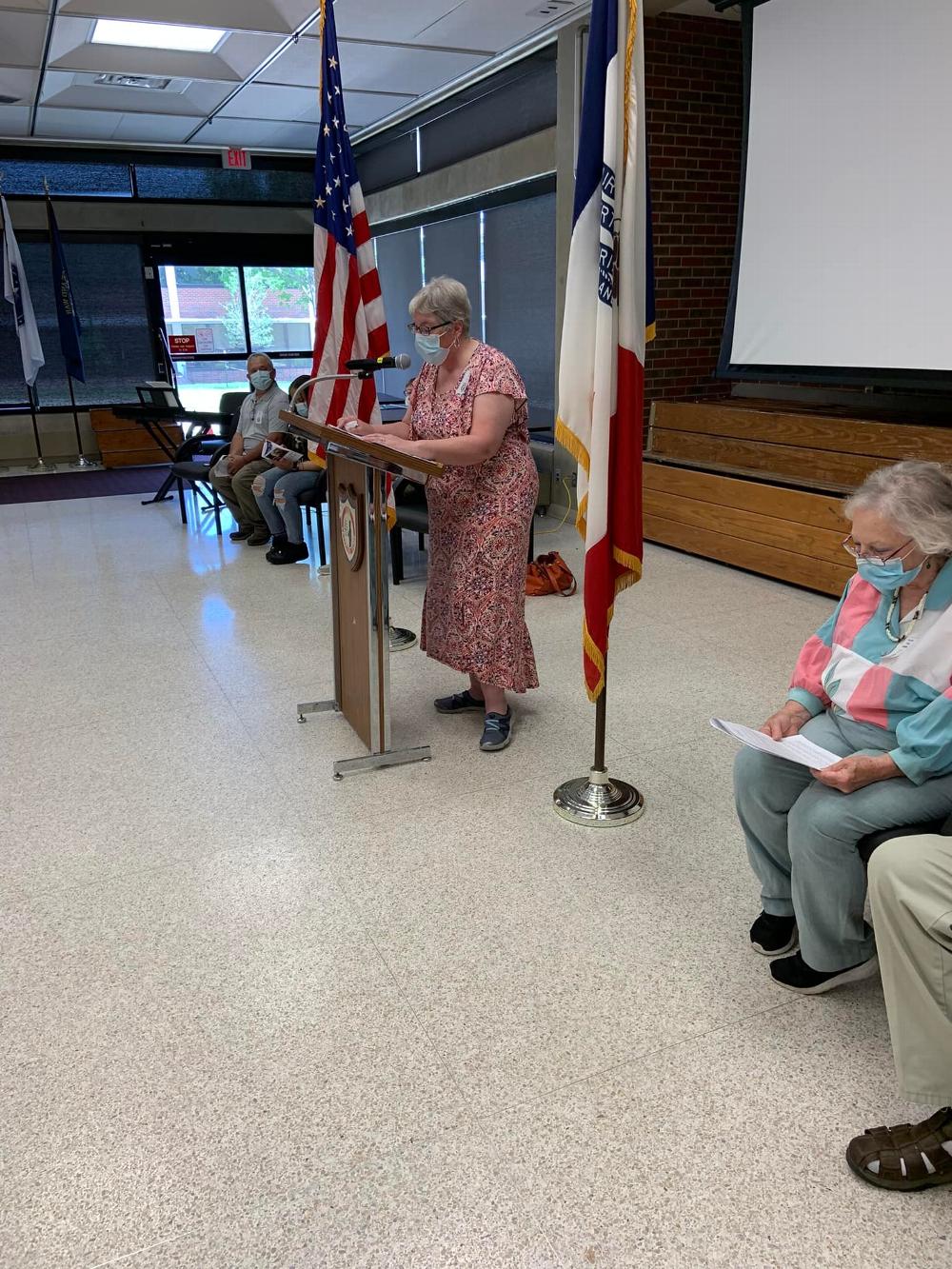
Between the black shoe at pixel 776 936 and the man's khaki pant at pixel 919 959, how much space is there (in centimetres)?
56

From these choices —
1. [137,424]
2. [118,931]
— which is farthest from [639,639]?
[137,424]

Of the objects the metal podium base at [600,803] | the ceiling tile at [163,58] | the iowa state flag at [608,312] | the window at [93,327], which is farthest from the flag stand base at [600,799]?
the window at [93,327]

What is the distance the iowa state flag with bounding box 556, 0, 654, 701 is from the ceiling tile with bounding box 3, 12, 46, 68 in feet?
15.8

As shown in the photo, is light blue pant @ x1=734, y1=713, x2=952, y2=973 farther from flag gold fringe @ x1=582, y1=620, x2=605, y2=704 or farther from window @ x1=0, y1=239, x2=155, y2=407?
window @ x1=0, y1=239, x2=155, y2=407

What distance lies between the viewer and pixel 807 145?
4941mm

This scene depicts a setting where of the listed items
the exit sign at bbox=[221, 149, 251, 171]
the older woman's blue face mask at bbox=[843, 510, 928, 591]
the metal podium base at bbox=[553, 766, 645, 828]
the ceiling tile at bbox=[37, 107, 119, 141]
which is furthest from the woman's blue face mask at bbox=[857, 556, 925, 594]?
the exit sign at bbox=[221, 149, 251, 171]

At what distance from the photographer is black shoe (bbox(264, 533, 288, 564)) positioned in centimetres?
570

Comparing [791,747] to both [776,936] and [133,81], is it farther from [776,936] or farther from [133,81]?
[133,81]

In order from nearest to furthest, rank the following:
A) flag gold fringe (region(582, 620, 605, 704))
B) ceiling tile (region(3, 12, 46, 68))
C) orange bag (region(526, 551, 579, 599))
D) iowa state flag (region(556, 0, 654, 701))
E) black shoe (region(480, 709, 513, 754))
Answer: iowa state flag (region(556, 0, 654, 701)), flag gold fringe (region(582, 620, 605, 704)), black shoe (region(480, 709, 513, 754)), orange bag (region(526, 551, 579, 599)), ceiling tile (region(3, 12, 46, 68))

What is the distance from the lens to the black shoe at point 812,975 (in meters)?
1.97

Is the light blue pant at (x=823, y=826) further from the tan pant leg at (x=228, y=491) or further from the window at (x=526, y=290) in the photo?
the window at (x=526, y=290)

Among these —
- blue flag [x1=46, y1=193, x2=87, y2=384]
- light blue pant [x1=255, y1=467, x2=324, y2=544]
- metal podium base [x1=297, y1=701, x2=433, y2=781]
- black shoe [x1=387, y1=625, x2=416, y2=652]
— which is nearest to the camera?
metal podium base [x1=297, y1=701, x2=433, y2=781]

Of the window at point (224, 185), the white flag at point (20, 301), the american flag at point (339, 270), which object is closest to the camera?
the american flag at point (339, 270)

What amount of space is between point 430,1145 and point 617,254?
200 cm
